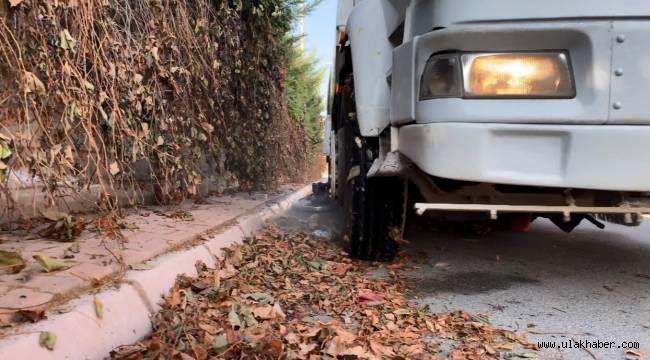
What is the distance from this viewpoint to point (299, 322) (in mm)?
2027

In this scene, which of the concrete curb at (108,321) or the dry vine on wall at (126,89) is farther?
the dry vine on wall at (126,89)

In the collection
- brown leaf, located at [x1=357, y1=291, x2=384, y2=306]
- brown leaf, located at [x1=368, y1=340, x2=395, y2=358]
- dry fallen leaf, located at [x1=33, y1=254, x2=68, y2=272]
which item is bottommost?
brown leaf, located at [x1=357, y1=291, x2=384, y2=306]

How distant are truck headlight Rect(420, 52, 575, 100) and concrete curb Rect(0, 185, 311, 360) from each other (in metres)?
1.45

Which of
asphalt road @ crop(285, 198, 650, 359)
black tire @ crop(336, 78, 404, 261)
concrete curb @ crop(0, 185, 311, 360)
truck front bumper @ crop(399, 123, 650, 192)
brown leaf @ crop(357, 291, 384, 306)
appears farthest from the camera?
black tire @ crop(336, 78, 404, 261)

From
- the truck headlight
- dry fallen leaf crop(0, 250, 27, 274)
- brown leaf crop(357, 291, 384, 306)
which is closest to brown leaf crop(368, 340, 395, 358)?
brown leaf crop(357, 291, 384, 306)

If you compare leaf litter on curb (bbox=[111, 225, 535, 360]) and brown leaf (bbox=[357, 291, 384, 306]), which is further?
brown leaf (bbox=[357, 291, 384, 306])

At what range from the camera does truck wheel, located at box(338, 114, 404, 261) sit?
2.88m

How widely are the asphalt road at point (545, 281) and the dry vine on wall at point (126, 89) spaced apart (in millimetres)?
1412

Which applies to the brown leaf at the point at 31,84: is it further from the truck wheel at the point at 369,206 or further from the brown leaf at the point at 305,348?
the truck wheel at the point at 369,206

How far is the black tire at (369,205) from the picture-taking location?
2883 millimetres

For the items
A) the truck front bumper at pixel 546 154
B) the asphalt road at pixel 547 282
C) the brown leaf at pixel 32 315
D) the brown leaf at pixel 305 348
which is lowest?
the asphalt road at pixel 547 282

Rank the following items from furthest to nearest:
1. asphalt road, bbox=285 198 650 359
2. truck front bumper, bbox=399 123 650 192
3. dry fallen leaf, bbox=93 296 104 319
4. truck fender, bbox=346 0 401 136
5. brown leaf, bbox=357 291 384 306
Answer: truck fender, bbox=346 0 401 136 → brown leaf, bbox=357 291 384 306 → asphalt road, bbox=285 198 650 359 → truck front bumper, bbox=399 123 650 192 → dry fallen leaf, bbox=93 296 104 319

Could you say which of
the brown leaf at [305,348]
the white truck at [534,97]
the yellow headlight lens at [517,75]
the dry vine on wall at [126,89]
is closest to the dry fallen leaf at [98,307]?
the dry vine on wall at [126,89]

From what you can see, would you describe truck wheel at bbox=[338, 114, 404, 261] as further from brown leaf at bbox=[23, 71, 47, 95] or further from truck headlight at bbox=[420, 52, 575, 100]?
brown leaf at bbox=[23, 71, 47, 95]
